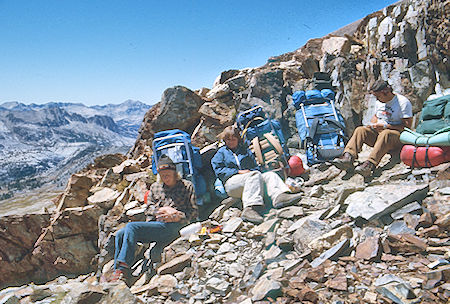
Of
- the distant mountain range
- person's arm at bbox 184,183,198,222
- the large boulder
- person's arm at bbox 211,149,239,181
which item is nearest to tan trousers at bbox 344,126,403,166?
person's arm at bbox 211,149,239,181

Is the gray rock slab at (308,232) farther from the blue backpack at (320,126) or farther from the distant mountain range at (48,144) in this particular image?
the distant mountain range at (48,144)

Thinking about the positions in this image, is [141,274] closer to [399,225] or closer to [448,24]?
[399,225]

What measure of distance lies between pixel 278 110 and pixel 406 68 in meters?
4.70

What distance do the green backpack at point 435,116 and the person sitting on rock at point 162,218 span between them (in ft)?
15.5

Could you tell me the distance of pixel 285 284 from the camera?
9.26ft

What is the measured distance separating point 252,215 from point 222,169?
166 cm

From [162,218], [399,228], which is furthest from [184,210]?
[399,228]

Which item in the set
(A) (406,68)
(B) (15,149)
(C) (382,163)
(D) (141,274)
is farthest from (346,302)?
(B) (15,149)

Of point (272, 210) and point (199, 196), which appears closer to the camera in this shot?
point (272, 210)

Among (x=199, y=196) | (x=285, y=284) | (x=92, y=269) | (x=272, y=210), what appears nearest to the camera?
(x=285, y=284)

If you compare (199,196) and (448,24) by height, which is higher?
(448,24)

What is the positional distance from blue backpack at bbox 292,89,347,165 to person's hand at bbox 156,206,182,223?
153 inches

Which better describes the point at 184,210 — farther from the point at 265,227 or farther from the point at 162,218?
the point at 265,227

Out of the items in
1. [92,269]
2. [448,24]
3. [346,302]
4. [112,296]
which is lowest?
[92,269]
